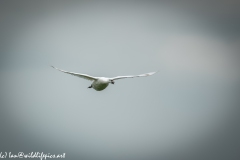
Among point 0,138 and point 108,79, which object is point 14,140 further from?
point 108,79

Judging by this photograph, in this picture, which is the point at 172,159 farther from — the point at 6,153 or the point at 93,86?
the point at 93,86

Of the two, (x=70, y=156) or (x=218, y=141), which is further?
(x=218, y=141)

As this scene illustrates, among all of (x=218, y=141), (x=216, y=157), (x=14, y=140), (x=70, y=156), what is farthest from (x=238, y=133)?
(x=14, y=140)

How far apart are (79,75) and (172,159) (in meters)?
86.9

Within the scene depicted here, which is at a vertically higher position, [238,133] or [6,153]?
[238,133]

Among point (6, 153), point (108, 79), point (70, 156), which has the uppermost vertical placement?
point (70, 156)

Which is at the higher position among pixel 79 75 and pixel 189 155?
pixel 189 155

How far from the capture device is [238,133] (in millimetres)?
139750

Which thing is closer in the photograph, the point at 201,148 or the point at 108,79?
the point at 108,79

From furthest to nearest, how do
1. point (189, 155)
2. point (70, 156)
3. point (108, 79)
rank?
point (189, 155) < point (70, 156) < point (108, 79)

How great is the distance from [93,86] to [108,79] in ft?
Answer: 8.41

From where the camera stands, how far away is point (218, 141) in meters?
141

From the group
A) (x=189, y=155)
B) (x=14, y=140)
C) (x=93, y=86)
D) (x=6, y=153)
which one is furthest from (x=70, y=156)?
(x=93, y=86)

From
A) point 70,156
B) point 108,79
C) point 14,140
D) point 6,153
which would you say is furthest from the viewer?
point 70,156
